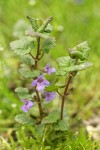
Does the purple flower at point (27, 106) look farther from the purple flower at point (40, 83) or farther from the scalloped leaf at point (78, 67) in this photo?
the scalloped leaf at point (78, 67)

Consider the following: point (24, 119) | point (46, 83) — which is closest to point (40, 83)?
point (46, 83)

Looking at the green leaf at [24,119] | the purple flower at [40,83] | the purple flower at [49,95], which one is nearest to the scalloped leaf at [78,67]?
the purple flower at [40,83]

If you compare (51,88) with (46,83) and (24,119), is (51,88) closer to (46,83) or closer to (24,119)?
(46,83)

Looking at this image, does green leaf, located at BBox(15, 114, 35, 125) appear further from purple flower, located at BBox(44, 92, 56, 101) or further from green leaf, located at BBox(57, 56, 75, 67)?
green leaf, located at BBox(57, 56, 75, 67)

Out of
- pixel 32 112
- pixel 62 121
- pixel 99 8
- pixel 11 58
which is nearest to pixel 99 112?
pixel 32 112

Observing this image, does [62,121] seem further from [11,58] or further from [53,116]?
[11,58]

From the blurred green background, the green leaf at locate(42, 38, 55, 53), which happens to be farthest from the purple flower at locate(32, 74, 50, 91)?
the blurred green background
